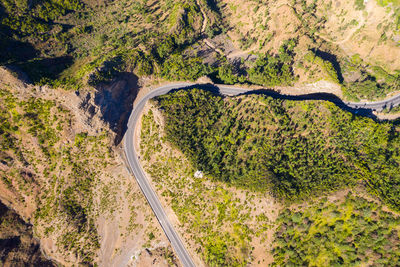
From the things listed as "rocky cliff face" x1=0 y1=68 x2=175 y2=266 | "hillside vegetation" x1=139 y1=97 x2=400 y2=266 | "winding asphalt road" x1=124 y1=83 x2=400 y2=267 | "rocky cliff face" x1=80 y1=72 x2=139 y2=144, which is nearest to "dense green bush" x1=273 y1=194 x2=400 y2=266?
"hillside vegetation" x1=139 y1=97 x2=400 y2=266

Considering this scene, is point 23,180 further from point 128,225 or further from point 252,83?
point 252,83

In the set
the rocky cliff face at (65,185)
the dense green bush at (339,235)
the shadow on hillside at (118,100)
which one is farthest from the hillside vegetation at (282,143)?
the rocky cliff face at (65,185)

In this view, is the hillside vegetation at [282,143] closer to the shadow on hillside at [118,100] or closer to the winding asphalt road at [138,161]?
the winding asphalt road at [138,161]

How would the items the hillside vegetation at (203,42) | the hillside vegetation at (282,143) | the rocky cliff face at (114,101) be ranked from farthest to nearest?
the hillside vegetation at (203,42) < the rocky cliff face at (114,101) < the hillside vegetation at (282,143)

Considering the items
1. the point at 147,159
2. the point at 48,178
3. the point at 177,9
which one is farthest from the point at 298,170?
the point at 177,9

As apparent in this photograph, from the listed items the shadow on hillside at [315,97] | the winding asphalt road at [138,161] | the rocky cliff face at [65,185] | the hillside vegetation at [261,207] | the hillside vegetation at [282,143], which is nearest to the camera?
the hillside vegetation at [261,207]

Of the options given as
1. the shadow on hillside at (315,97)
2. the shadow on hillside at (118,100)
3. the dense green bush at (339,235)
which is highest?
the shadow on hillside at (118,100)

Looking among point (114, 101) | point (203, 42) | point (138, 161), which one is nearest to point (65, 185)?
point (138, 161)
